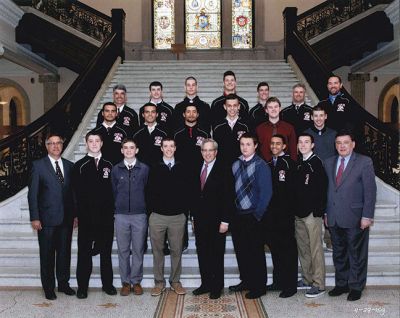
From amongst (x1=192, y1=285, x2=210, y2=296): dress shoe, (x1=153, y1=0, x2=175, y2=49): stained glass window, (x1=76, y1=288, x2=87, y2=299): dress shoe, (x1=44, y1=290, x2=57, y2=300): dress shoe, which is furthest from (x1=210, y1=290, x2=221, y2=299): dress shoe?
(x1=153, y1=0, x2=175, y2=49): stained glass window

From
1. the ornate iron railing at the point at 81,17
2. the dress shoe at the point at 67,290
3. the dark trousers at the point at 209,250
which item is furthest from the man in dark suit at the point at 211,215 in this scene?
the ornate iron railing at the point at 81,17

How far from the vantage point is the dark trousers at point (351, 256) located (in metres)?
5.62

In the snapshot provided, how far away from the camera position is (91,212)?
18.7 feet

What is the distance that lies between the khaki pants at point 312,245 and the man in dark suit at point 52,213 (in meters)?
2.22

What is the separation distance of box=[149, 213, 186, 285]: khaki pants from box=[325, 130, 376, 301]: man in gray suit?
4.69ft

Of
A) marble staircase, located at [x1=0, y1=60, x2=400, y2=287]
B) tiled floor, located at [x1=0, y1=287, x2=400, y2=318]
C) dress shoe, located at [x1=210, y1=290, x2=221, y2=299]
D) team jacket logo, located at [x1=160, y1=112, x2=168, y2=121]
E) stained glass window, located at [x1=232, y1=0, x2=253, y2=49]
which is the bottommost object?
tiled floor, located at [x1=0, y1=287, x2=400, y2=318]

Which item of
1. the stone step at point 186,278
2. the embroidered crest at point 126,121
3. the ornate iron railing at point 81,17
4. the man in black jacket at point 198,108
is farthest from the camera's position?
the ornate iron railing at point 81,17

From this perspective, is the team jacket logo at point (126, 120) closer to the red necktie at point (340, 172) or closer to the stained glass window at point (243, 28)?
the red necktie at point (340, 172)

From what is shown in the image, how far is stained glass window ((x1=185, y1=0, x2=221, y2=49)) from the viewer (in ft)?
59.5

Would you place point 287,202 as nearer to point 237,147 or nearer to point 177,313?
point 237,147

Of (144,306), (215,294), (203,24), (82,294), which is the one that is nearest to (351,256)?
(215,294)

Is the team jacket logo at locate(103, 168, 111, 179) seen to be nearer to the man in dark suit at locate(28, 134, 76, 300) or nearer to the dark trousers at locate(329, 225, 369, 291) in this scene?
the man in dark suit at locate(28, 134, 76, 300)

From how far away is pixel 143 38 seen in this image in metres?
17.7

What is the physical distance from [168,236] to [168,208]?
0.31 m
